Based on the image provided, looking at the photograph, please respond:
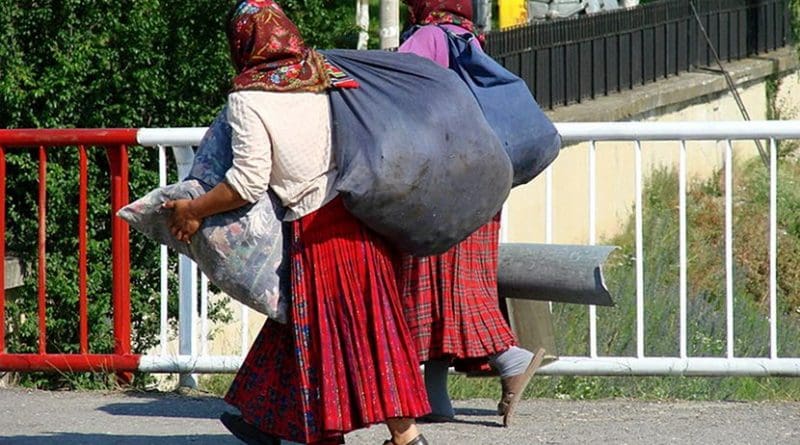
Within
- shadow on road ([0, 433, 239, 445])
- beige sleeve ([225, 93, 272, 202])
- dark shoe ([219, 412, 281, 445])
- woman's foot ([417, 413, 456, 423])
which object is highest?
beige sleeve ([225, 93, 272, 202])

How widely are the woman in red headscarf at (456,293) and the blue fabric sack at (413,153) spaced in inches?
22.9

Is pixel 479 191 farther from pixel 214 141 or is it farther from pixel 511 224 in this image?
pixel 511 224

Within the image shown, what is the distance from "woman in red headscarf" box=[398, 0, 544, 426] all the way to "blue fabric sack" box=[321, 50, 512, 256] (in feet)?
1.91

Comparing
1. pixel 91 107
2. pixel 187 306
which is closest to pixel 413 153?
pixel 187 306

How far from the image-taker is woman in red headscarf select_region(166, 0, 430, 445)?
5.09 meters

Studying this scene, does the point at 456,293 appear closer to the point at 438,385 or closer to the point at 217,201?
the point at 438,385

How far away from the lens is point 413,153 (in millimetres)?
5137

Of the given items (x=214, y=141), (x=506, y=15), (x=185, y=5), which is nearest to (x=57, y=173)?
(x=185, y=5)

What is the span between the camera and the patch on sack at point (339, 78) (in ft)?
17.1

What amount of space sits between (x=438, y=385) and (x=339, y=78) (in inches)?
59.2

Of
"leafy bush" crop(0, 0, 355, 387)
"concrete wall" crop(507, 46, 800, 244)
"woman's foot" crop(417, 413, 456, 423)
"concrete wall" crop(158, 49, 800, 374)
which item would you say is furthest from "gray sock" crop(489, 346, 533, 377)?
"concrete wall" crop(507, 46, 800, 244)

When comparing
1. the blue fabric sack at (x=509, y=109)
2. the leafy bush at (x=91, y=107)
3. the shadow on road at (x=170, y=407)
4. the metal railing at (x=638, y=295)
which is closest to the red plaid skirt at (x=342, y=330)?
the blue fabric sack at (x=509, y=109)

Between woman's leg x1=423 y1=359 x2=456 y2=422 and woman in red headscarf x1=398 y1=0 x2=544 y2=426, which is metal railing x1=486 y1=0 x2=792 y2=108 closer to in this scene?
woman's leg x1=423 y1=359 x2=456 y2=422

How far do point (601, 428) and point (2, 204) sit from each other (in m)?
2.42
